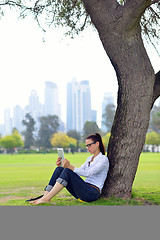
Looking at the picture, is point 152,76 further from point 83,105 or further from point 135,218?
point 83,105

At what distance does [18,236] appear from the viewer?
107 inches

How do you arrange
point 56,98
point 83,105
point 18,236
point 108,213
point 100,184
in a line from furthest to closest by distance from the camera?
1. point 56,98
2. point 83,105
3. point 100,184
4. point 108,213
5. point 18,236

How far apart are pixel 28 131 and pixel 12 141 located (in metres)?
2.31

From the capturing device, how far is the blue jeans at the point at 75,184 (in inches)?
135

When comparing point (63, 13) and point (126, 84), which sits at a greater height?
point (63, 13)

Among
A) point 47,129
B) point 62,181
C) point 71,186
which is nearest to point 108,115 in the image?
point 47,129

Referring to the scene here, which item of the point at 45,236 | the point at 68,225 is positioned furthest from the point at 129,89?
the point at 45,236

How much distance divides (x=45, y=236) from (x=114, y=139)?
170 centimetres

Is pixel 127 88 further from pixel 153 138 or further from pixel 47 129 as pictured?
pixel 47 129

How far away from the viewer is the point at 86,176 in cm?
363

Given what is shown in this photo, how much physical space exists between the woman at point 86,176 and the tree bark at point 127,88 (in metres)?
0.28

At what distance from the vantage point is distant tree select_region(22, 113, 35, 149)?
36.4 metres

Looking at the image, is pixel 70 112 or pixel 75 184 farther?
pixel 70 112

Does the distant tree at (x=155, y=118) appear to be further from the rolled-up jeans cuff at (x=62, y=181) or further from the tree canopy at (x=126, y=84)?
the rolled-up jeans cuff at (x=62, y=181)
